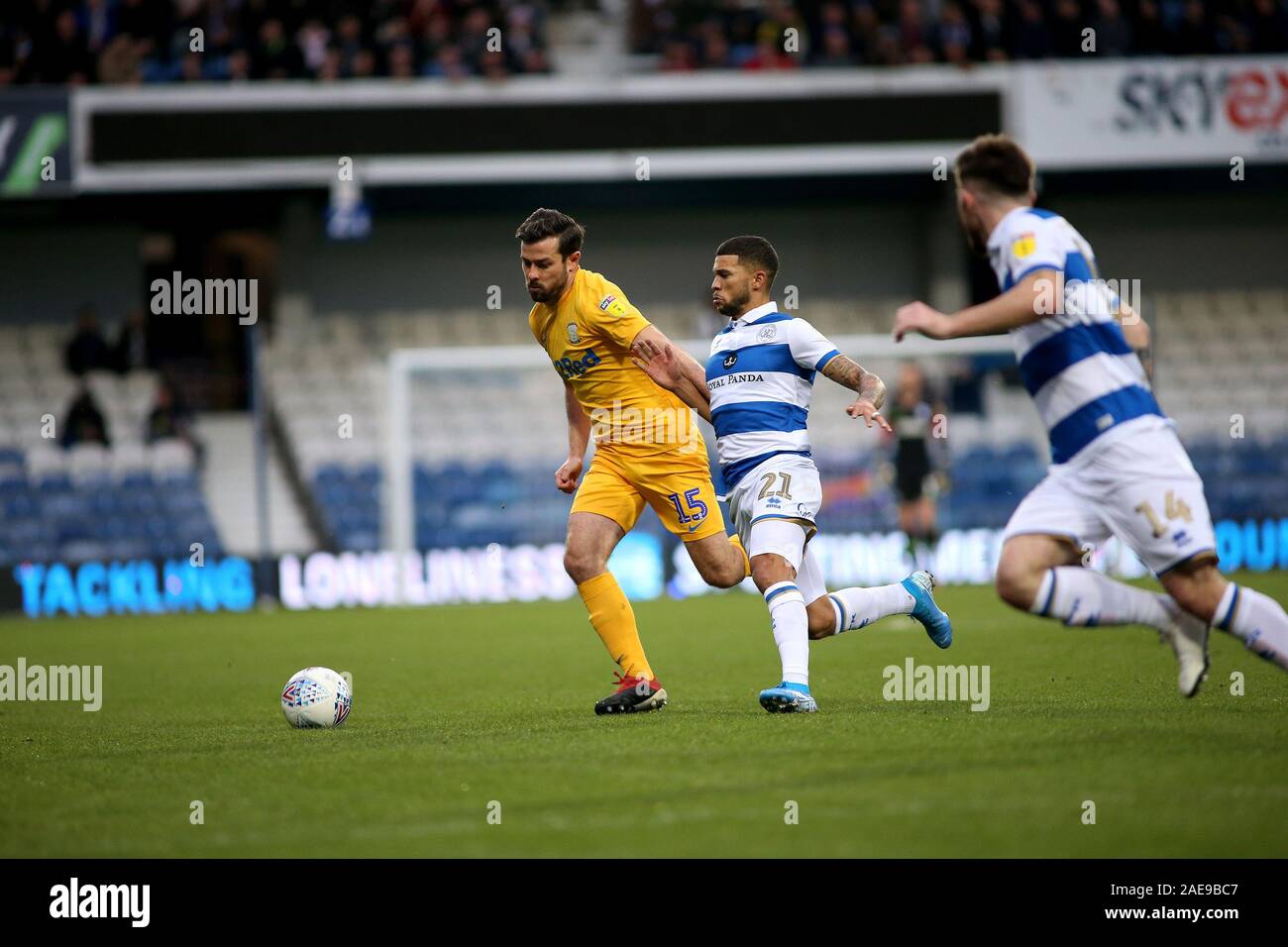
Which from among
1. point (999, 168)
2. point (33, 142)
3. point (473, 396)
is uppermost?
point (33, 142)

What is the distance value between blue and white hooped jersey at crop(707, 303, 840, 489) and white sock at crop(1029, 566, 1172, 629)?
1798 millimetres

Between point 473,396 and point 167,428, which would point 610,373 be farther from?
point 167,428

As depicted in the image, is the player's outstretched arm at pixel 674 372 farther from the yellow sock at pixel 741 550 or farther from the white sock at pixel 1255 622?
the white sock at pixel 1255 622

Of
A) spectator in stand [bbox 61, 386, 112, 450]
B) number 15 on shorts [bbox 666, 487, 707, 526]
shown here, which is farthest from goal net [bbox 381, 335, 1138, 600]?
number 15 on shorts [bbox 666, 487, 707, 526]

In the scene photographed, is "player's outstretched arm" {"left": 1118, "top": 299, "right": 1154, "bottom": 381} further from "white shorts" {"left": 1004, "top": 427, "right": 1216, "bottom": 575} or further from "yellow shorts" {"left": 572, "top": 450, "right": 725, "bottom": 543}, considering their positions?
"yellow shorts" {"left": 572, "top": 450, "right": 725, "bottom": 543}

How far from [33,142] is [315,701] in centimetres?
1628

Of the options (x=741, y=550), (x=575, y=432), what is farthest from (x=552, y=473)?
(x=741, y=550)

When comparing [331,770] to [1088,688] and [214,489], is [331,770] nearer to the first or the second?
[1088,688]

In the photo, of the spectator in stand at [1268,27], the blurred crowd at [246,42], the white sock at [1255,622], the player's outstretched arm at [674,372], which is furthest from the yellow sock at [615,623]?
the spectator in stand at [1268,27]

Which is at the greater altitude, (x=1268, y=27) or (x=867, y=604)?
(x=1268, y=27)

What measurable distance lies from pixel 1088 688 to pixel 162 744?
14.3ft

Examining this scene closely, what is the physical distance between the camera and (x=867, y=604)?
7469 millimetres

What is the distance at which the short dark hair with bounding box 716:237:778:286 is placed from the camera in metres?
7.26
